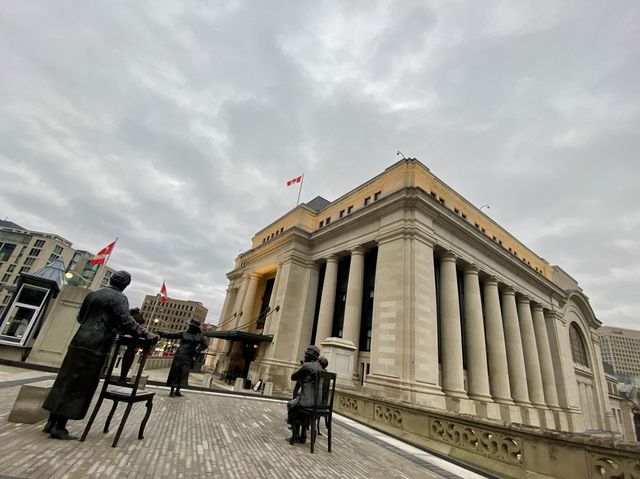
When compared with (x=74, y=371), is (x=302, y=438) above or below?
below

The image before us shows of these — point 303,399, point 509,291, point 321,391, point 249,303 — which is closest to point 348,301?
point 321,391

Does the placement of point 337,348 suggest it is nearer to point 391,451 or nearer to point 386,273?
point 386,273

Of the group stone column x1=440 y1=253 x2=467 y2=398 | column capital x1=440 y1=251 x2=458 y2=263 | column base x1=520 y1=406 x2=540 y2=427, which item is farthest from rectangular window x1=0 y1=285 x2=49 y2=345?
column base x1=520 y1=406 x2=540 y2=427

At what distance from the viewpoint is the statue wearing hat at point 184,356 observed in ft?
33.8

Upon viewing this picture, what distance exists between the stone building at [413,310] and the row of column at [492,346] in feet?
0.29

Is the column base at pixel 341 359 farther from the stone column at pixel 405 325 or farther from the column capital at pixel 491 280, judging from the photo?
the column capital at pixel 491 280

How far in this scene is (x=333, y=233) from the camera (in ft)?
91.0

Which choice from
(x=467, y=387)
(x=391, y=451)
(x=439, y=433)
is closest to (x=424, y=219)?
(x=467, y=387)

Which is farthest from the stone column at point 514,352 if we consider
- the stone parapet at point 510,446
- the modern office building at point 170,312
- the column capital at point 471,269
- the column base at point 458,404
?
the modern office building at point 170,312

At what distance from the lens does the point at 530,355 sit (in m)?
30.1

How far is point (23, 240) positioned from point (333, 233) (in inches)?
3426

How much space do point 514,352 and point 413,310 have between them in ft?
52.5

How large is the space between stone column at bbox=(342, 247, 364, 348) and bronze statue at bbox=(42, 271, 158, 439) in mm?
18453

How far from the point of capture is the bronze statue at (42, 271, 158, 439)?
14.7 feet
